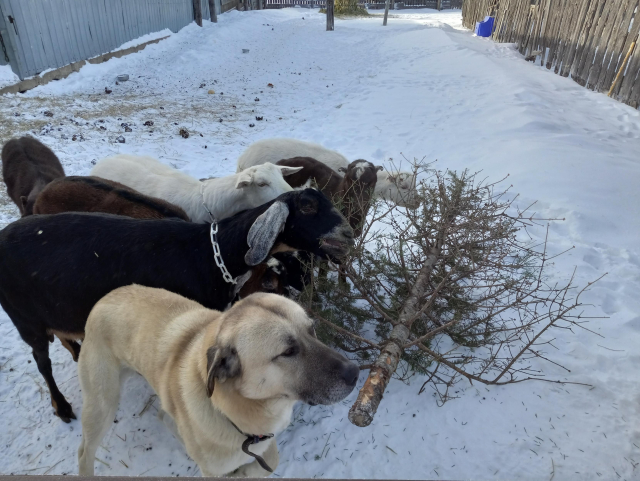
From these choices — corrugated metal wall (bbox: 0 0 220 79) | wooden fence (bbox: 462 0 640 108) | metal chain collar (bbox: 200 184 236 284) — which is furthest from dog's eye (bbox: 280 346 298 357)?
corrugated metal wall (bbox: 0 0 220 79)

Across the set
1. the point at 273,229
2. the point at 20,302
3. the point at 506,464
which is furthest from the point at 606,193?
the point at 20,302

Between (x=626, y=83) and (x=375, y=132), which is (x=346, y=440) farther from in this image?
(x=626, y=83)

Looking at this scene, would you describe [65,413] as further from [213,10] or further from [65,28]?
[213,10]

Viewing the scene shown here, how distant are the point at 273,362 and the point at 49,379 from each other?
7.68 feet

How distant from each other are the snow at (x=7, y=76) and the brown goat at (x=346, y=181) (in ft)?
28.1

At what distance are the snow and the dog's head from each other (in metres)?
11.6

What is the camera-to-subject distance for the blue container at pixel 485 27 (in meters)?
19.5

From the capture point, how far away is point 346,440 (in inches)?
125

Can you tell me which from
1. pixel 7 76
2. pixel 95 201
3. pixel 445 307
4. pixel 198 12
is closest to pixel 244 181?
pixel 95 201

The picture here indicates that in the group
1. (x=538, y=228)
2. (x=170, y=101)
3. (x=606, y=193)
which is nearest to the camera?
(x=538, y=228)

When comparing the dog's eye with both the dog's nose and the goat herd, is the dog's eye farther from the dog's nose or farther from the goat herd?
the dog's nose

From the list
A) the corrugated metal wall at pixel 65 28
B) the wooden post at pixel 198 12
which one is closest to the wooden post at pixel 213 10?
the wooden post at pixel 198 12

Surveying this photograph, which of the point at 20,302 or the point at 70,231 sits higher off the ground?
the point at 70,231

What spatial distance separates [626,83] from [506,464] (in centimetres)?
1069
